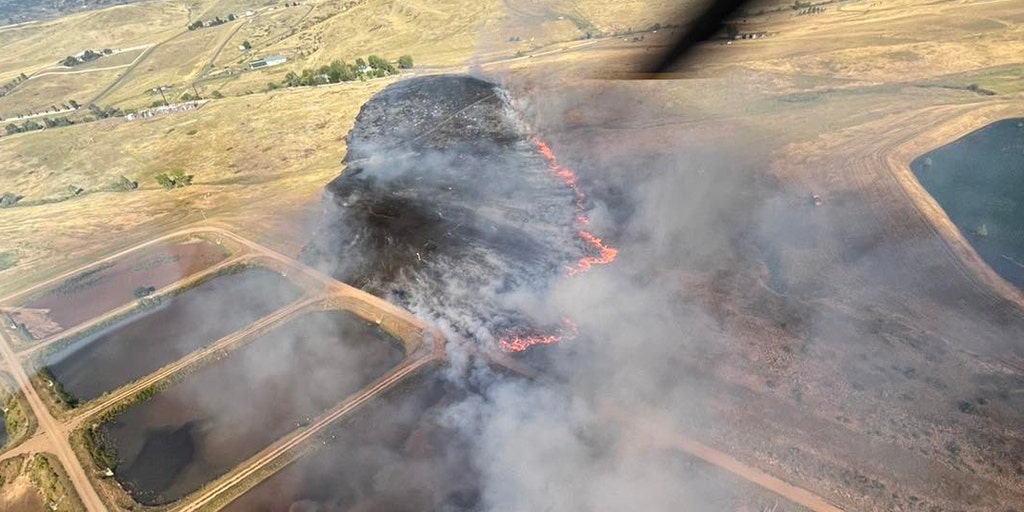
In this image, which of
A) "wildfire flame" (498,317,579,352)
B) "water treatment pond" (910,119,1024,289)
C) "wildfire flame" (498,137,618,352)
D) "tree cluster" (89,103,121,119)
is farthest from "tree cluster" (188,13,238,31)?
"water treatment pond" (910,119,1024,289)

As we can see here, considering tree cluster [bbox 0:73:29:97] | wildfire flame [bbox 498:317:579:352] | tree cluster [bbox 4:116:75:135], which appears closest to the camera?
wildfire flame [bbox 498:317:579:352]

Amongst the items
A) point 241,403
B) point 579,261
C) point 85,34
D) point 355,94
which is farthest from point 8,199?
point 85,34

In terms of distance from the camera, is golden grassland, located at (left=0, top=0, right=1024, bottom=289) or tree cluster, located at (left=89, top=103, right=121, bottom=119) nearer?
golden grassland, located at (left=0, top=0, right=1024, bottom=289)

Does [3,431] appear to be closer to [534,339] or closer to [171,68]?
[534,339]

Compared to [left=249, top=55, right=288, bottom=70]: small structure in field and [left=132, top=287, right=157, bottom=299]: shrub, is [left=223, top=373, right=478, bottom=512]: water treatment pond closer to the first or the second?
[left=132, top=287, right=157, bottom=299]: shrub

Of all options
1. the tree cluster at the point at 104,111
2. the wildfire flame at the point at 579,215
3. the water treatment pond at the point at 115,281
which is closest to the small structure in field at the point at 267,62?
the tree cluster at the point at 104,111

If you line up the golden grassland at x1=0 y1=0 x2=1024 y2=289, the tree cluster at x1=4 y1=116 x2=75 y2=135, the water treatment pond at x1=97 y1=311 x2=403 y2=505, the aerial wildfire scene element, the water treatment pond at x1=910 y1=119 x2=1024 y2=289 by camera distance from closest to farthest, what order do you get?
the aerial wildfire scene element
the water treatment pond at x1=97 y1=311 x2=403 y2=505
the water treatment pond at x1=910 y1=119 x2=1024 y2=289
the golden grassland at x1=0 y1=0 x2=1024 y2=289
the tree cluster at x1=4 y1=116 x2=75 y2=135

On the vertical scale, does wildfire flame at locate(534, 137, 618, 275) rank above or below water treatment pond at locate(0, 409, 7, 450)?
above

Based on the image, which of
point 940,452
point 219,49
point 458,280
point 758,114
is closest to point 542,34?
point 758,114
